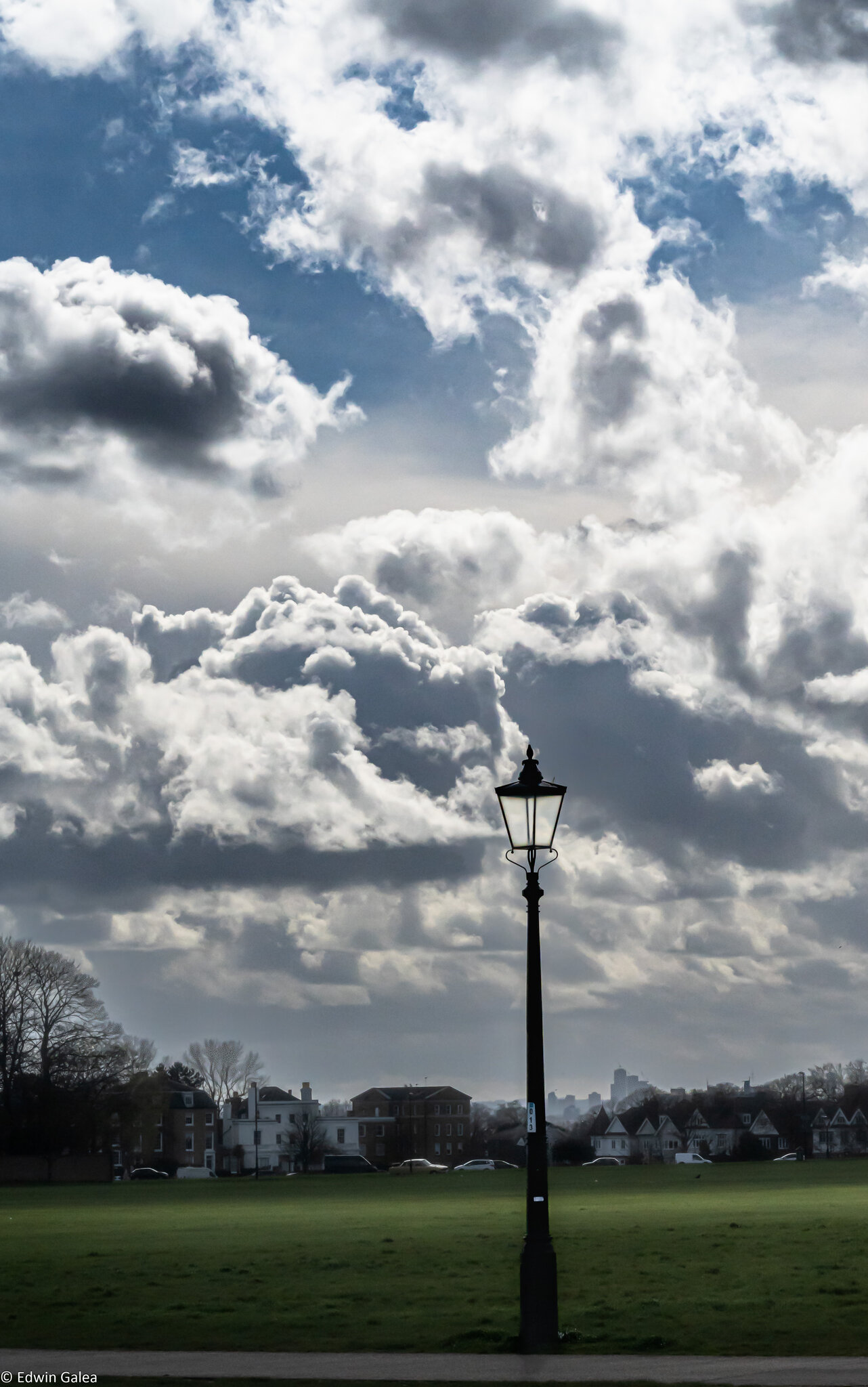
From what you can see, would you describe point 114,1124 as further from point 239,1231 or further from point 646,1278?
point 646,1278

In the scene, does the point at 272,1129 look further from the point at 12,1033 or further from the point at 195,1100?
the point at 12,1033

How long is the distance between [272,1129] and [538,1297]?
175466mm

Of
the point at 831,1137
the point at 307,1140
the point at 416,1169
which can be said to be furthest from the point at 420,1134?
the point at 416,1169

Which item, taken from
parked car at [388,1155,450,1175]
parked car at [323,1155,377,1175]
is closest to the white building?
parked car at [323,1155,377,1175]

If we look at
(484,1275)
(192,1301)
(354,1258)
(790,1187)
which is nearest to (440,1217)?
(354,1258)

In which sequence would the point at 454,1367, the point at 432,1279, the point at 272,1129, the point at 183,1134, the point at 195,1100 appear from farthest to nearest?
the point at 272,1129, the point at 195,1100, the point at 183,1134, the point at 432,1279, the point at 454,1367

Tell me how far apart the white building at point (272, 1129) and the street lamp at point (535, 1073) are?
499 ft

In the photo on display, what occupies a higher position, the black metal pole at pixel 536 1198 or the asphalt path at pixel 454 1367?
the black metal pole at pixel 536 1198

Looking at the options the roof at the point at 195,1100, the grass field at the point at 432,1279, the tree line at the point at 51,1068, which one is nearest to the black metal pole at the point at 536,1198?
the grass field at the point at 432,1279

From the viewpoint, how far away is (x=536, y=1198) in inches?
615

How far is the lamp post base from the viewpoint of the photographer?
15.3 m

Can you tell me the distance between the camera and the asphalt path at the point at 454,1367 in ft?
44.5

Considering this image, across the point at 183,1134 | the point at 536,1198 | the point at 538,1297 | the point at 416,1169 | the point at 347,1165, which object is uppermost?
the point at 536,1198

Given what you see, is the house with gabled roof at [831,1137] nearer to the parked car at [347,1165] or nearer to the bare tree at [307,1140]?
the bare tree at [307,1140]
